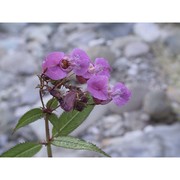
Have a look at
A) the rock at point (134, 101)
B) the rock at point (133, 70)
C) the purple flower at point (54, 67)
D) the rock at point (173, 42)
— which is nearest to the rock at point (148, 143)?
the rock at point (134, 101)

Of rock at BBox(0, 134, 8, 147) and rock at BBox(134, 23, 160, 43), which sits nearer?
rock at BBox(0, 134, 8, 147)

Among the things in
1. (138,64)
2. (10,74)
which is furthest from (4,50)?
(138,64)

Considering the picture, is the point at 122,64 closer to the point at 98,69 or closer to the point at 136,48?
the point at 136,48

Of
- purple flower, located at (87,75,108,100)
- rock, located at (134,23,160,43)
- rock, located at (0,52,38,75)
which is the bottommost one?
purple flower, located at (87,75,108,100)

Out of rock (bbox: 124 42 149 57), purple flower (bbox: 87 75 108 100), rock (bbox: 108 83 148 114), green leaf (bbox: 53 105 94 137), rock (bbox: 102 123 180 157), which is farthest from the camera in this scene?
rock (bbox: 124 42 149 57)

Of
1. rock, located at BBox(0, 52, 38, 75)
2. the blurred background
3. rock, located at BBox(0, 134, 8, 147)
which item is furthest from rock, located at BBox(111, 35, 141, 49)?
rock, located at BBox(0, 134, 8, 147)

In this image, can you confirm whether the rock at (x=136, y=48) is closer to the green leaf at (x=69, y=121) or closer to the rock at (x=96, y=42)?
the rock at (x=96, y=42)

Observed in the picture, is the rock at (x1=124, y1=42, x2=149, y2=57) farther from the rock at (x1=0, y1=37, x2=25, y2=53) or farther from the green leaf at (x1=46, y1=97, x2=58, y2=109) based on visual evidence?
the green leaf at (x1=46, y1=97, x2=58, y2=109)
